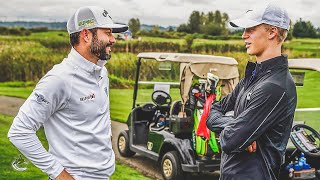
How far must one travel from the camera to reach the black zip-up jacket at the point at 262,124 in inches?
92.6

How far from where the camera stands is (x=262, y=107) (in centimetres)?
235

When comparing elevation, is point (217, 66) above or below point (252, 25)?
below

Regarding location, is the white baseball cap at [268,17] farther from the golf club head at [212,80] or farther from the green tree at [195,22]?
the green tree at [195,22]

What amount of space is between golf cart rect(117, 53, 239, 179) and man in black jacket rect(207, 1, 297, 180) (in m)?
2.97

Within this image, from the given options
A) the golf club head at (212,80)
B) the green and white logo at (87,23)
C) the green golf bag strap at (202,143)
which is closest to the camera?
the green and white logo at (87,23)

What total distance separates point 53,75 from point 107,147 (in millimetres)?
468

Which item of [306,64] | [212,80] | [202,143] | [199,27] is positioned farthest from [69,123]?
[199,27]

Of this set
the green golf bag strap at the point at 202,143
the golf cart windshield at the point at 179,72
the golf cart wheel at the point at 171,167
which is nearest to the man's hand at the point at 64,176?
the green golf bag strap at the point at 202,143

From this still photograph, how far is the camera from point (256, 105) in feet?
7.72

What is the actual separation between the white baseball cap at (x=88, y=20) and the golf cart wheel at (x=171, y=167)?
402 centimetres

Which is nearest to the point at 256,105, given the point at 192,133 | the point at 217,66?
the point at 192,133

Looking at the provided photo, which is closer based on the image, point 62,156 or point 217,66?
point 62,156

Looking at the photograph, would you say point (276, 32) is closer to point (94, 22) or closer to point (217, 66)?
point (94, 22)

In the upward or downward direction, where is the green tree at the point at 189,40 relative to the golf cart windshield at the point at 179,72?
downward
